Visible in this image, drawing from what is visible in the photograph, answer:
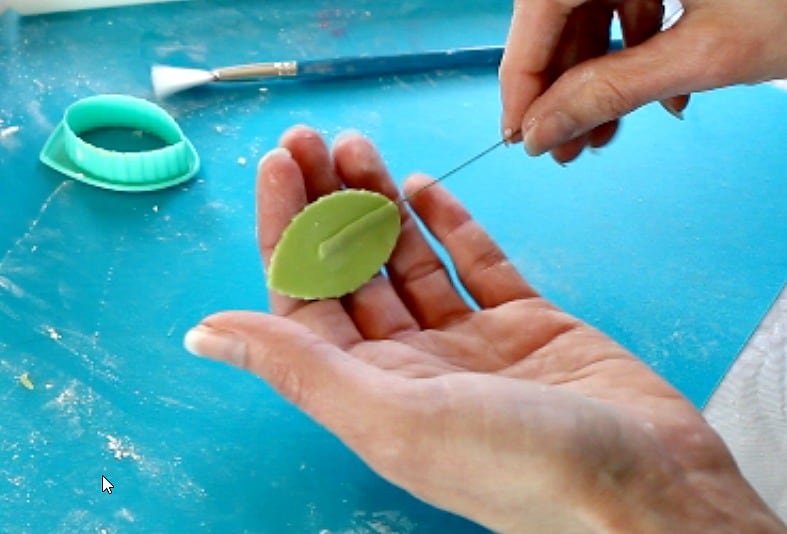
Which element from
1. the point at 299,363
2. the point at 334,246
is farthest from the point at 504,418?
the point at 334,246

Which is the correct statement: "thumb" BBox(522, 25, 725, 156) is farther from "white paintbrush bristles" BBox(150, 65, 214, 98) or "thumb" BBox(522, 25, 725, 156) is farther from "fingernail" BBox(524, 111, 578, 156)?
"white paintbrush bristles" BBox(150, 65, 214, 98)

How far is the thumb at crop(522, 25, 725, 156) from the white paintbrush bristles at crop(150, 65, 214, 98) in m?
0.55

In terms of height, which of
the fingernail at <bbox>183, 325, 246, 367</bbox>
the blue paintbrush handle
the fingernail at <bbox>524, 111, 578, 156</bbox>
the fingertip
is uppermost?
the fingernail at <bbox>524, 111, 578, 156</bbox>

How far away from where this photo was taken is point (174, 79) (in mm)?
1256

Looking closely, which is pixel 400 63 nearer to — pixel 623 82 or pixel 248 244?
pixel 248 244

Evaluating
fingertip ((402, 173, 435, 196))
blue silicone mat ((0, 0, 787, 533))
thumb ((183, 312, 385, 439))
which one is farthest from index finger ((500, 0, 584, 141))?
thumb ((183, 312, 385, 439))

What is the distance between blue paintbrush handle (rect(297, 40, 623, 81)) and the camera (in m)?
1.32

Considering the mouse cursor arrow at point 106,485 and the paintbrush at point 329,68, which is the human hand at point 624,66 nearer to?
the paintbrush at point 329,68

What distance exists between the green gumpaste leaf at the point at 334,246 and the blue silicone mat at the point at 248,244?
0.13m

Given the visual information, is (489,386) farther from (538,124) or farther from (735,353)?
(735,353)

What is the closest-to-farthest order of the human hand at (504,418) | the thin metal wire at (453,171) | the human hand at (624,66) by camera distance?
the human hand at (504,418)
the human hand at (624,66)
the thin metal wire at (453,171)

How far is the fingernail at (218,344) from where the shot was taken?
714 mm

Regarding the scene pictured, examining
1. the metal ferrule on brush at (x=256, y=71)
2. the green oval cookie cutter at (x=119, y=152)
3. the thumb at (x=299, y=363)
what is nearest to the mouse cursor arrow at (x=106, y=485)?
the thumb at (x=299, y=363)

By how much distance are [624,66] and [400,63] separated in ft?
1.79
